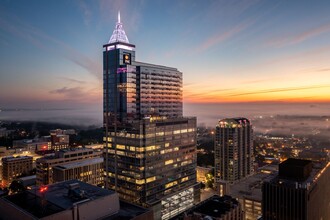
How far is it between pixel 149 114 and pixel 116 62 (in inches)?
1147

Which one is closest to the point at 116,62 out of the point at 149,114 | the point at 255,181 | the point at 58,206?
the point at 149,114

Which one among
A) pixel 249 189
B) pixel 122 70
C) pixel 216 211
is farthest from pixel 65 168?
pixel 249 189

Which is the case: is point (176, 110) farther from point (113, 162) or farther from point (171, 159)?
point (113, 162)

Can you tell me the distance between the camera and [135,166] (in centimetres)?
9619

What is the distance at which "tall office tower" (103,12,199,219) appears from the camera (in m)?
96.8

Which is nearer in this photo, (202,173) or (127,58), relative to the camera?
(127,58)

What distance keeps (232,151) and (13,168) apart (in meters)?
139

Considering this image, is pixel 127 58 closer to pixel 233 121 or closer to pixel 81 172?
pixel 81 172

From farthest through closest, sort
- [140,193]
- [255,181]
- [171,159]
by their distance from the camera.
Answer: [255,181] → [171,159] → [140,193]

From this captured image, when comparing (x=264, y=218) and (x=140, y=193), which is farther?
(x=140, y=193)

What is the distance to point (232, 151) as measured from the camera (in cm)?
15512

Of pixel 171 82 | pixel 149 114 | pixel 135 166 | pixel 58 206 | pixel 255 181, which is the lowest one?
pixel 255 181

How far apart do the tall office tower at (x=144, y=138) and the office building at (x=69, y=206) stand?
54994mm

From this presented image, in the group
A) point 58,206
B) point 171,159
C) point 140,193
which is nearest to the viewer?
point 58,206
